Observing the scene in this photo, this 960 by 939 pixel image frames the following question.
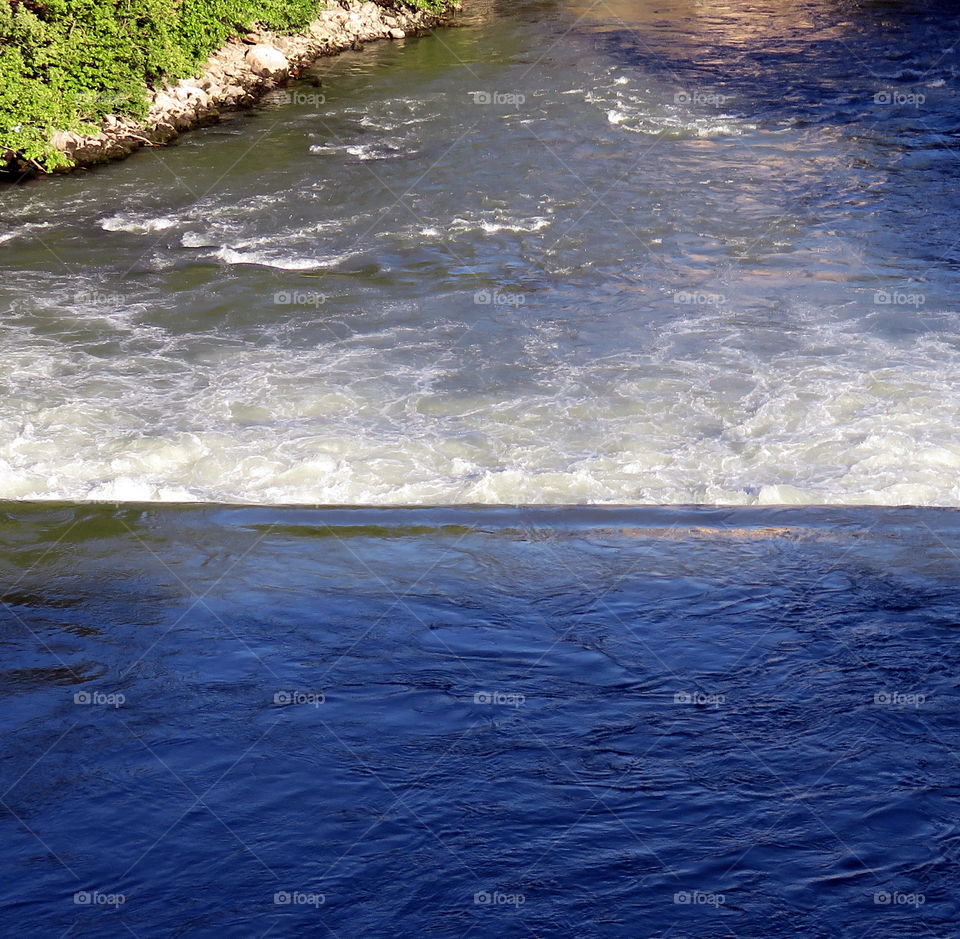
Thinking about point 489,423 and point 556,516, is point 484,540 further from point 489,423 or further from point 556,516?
point 489,423

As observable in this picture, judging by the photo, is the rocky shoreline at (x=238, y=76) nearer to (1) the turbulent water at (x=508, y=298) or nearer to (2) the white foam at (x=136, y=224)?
(1) the turbulent water at (x=508, y=298)

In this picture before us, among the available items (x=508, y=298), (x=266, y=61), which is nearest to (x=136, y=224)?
(x=508, y=298)

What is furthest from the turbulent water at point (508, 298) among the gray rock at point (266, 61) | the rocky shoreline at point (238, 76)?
the gray rock at point (266, 61)

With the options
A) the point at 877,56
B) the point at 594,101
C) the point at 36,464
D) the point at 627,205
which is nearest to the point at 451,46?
the point at 594,101

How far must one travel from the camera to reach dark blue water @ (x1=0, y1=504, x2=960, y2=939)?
4.61 m

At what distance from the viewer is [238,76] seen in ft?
70.8

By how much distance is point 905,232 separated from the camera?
1449cm

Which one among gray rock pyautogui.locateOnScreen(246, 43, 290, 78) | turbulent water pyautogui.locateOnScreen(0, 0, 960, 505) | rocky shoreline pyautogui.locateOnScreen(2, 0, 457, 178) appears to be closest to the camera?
turbulent water pyautogui.locateOnScreen(0, 0, 960, 505)

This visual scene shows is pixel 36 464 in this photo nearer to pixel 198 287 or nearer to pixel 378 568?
pixel 378 568

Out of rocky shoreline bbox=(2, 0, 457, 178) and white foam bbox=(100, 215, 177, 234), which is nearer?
white foam bbox=(100, 215, 177, 234)

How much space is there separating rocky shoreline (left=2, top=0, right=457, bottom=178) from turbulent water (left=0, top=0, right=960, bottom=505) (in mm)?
584

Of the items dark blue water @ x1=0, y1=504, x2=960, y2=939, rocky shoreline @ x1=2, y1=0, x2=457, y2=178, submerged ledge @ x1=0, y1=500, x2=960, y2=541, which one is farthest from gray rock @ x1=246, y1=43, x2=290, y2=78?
dark blue water @ x1=0, y1=504, x2=960, y2=939

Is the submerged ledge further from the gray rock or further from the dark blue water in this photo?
the gray rock

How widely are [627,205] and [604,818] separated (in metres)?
12.1
